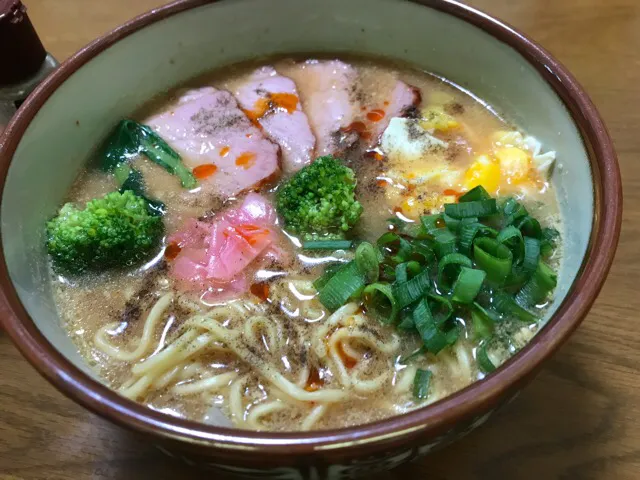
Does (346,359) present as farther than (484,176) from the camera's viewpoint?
No

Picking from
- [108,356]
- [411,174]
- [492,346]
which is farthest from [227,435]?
[411,174]

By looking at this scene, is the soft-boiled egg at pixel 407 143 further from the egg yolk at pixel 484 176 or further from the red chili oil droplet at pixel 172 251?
the red chili oil droplet at pixel 172 251

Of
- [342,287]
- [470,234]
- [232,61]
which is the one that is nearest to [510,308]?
[470,234]

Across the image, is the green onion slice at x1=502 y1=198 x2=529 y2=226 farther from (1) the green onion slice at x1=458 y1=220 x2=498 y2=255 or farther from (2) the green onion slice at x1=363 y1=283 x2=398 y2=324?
(2) the green onion slice at x1=363 y1=283 x2=398 y2=324

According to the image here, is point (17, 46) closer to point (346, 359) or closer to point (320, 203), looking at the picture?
point (320, 203)

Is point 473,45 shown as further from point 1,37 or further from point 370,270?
point 1,37

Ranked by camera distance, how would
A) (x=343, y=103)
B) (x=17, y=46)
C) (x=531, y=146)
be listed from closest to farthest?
(x=17, y=46), (x=531, y=146), (x=343, y=103)

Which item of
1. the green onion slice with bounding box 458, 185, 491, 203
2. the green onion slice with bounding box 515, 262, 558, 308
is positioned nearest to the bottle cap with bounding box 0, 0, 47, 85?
the green onion slice with bounding box 458, 185, 491, 203
